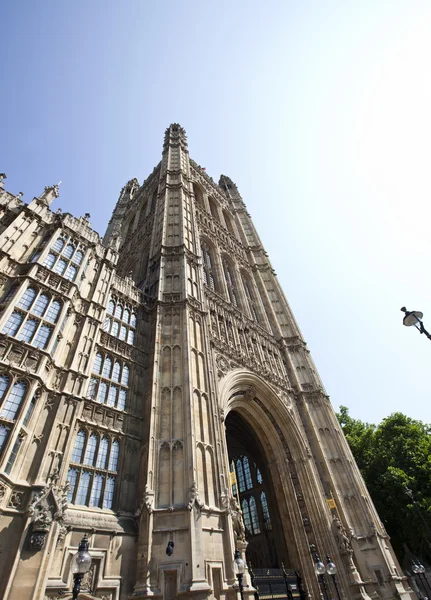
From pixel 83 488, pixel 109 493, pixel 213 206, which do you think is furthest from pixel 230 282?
pixel 83 488

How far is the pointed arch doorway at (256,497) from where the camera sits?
20.4 m

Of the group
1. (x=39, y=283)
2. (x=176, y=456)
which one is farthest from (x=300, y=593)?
(x=39, y=283)

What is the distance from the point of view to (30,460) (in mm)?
9898

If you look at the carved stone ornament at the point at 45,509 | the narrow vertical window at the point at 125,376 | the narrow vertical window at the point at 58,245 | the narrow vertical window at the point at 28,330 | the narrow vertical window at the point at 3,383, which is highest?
the narrow vertical window at the point at 58,245

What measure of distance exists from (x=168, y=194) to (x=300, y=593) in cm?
2744

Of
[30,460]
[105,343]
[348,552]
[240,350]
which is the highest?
[240,350]

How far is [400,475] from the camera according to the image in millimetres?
23516

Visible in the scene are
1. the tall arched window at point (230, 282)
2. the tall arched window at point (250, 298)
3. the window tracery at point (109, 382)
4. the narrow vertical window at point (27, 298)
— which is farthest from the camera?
the tall arched window at point (250, 298)

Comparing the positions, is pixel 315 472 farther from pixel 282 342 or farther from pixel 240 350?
pixel 282 342

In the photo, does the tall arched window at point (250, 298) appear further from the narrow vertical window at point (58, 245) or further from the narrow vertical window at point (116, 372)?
the narrow vertical window at point (58, 245)

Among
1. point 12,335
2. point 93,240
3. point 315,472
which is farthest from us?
point 315,472

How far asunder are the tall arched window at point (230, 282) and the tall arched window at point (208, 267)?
164 cm

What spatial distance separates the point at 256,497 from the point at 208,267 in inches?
703

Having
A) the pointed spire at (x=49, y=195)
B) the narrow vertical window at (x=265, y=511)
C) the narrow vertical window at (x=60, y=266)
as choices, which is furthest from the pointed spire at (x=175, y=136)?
the narrow vertical window at (x=265, y=511)
